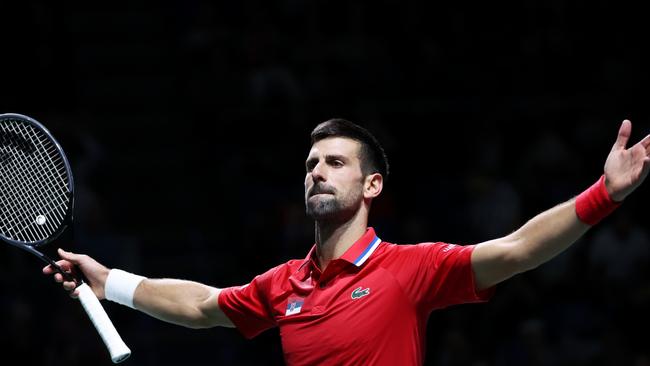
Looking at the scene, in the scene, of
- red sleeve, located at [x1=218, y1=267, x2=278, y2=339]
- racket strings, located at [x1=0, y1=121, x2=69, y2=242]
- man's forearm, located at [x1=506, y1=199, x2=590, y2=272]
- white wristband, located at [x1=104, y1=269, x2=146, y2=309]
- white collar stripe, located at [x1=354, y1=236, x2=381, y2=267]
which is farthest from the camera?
racket strings, located at [x1=0, y1=121, x2=69, y2=242]

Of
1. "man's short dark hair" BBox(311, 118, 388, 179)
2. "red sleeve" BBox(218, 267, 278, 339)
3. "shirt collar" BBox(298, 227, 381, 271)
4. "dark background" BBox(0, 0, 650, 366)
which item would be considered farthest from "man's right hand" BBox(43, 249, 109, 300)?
"dark background" BBox(0, 0, 650, 366)

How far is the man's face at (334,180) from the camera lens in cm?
571

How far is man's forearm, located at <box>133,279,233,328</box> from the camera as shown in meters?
6.20

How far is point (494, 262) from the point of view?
5.18 metres

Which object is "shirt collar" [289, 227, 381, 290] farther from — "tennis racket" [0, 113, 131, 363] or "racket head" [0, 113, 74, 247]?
"racket head" [0, 113, 74, 247]

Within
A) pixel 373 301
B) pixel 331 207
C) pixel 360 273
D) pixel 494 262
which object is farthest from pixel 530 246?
pixel 331 207

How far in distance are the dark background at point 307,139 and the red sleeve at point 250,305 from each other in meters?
4.23

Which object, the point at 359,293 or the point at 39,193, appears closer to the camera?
the point at 359,293

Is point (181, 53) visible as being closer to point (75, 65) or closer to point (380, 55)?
point (75, 65)

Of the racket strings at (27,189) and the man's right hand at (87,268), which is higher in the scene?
the racket strings at (27,189)

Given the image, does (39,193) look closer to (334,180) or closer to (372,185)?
(334,180)

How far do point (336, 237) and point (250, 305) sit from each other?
61cm

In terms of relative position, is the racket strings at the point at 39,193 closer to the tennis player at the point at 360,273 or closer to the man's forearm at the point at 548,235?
the tennis player at the point at 360,273

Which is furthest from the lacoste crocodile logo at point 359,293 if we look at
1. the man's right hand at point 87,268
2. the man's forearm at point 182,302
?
the man's right hand at point 87,268
